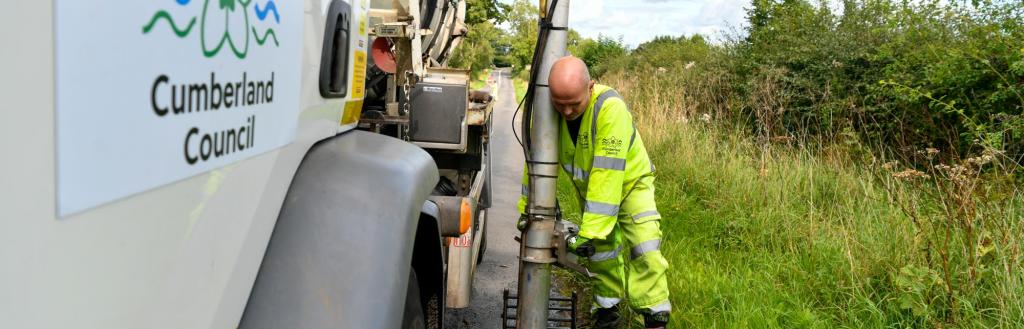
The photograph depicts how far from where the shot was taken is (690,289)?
195 inches

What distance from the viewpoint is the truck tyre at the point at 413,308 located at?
238 centimetres

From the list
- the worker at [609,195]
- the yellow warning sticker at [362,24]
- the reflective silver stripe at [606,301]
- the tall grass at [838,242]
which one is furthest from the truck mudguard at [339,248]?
the tall grass at [838,242]

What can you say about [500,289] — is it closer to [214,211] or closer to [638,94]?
[214,211]

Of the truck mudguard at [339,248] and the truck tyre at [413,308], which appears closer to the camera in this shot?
the truck mudguard at [339,248]

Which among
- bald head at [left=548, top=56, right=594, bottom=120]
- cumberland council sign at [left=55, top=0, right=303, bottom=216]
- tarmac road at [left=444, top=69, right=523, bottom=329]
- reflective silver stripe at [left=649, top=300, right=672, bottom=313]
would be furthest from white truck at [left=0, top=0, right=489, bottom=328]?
tarmac road at [left=444, top=69, right=523, bottom=329]

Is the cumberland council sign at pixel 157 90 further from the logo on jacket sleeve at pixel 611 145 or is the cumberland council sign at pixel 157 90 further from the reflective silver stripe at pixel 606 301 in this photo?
the reflective silver stripe at pixel 606 301

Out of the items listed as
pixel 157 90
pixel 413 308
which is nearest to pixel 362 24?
pixel 413 308

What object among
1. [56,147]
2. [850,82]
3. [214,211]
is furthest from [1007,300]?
[850,82]

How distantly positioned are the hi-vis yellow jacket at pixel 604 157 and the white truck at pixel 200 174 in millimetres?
1234

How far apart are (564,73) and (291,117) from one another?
1.81 m

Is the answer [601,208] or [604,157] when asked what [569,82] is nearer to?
[604,157]

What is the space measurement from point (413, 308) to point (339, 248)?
2.17 feet

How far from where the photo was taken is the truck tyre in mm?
2375

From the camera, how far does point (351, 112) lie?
2520 mm
